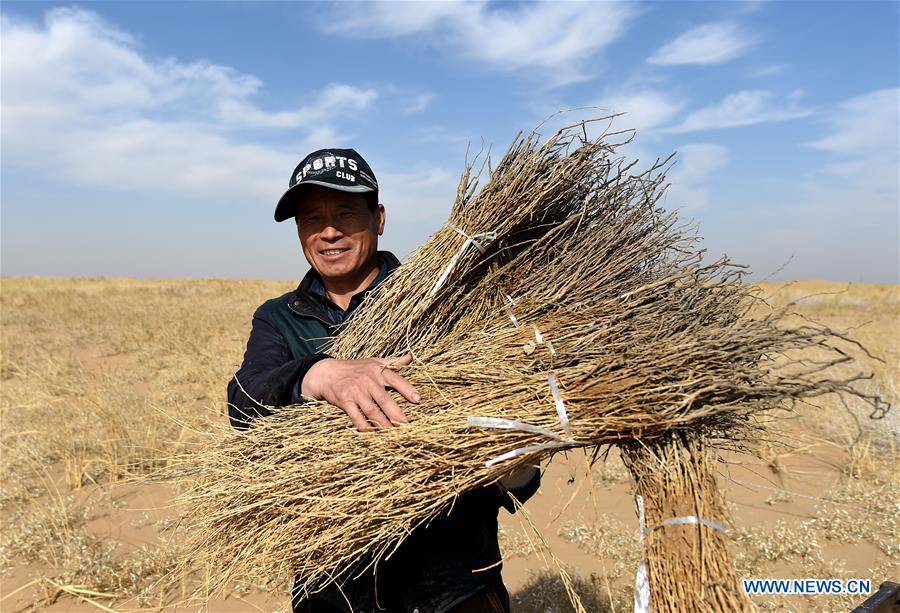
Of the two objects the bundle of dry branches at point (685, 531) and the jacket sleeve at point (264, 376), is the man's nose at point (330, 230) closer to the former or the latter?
the jacket sleeve at point (264, 376)

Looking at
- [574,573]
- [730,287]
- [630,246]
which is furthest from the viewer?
[574,573]

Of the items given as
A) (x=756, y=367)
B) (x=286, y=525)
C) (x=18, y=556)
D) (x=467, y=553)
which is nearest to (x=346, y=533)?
(x=286, y=525)

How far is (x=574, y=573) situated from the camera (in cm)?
336

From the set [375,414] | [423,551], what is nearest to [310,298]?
[375,414]

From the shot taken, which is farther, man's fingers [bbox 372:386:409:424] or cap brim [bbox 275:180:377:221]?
cap brim [bbox 275:180:377:221]

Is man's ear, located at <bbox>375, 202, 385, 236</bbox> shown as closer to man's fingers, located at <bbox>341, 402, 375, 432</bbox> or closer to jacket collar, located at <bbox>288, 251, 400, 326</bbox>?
jacket collar, located at <bbox>288, 251, 400, 326</bbox>

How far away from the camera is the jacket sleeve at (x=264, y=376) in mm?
1422

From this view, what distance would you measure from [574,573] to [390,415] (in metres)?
2.70

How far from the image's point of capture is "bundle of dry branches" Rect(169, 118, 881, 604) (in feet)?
3.57

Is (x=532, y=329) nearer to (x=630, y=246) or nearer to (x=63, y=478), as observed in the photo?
(x=630, y=246)

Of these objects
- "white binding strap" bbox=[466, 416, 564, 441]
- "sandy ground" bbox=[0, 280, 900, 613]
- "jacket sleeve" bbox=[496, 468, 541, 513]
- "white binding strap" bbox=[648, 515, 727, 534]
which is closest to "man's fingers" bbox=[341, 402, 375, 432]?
"white binding strap" bbox=[466, 416, 564, 441]

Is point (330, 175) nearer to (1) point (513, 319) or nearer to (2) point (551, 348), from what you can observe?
(1) point (513, 319)

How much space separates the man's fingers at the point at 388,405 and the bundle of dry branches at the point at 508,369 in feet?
0.10

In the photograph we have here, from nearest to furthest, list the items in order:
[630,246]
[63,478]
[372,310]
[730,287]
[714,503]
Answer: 1. [714,503]
2. [730,287]
3. [630,246]
4. [372,310]
5. [63,478]
